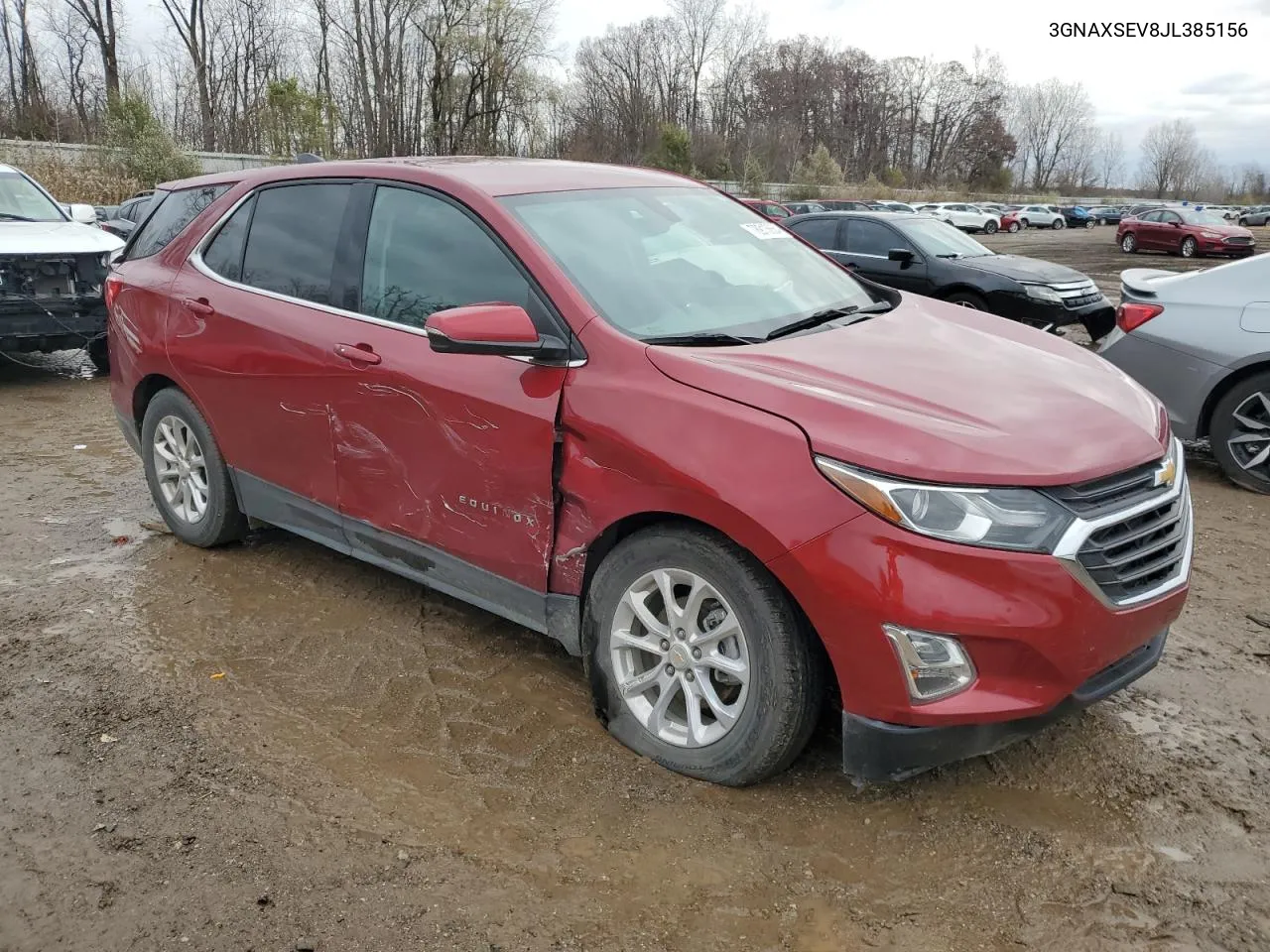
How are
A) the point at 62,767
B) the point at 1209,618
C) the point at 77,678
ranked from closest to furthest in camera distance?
the point at 62,767 < the point at 77,678 < the point at 1209,618

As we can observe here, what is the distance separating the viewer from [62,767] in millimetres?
3021

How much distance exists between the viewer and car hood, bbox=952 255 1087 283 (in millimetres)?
→ 10328

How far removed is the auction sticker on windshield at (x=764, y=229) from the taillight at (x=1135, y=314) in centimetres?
323

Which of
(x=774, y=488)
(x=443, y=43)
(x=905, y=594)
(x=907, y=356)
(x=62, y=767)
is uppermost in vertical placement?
(x=443, y=43)

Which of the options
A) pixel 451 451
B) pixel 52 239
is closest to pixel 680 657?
pixel 451 451

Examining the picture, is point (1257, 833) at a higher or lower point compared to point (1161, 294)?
lower

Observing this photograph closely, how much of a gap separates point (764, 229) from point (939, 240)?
788 centimetres

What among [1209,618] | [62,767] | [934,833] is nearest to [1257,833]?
[934,833]

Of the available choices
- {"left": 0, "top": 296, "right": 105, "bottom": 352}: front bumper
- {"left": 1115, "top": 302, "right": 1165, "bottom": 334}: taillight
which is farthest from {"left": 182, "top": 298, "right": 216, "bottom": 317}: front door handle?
{"left": 1115, "top": 302, "right": 1165, "bottom": 334}: taillight

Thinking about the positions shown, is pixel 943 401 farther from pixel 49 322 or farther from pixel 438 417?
pixel 49 322

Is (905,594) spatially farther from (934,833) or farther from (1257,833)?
(1257,833)

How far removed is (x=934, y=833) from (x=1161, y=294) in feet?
15.7

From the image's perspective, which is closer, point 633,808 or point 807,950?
point 807,950

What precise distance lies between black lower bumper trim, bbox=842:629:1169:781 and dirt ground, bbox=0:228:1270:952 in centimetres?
26
